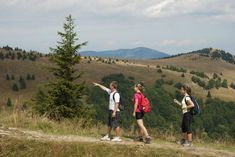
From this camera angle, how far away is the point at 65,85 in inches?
923

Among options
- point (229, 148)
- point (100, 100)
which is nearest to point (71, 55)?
point (229, 148)

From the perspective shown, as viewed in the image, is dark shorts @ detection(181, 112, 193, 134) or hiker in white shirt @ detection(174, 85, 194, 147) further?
dark shorts @ detection(181, 112, 193, 134)

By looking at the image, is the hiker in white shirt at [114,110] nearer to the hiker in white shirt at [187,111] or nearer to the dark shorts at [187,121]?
the hiker in white shirt at [187,111]

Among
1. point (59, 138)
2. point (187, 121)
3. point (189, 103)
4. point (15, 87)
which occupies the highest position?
point (189, 103)

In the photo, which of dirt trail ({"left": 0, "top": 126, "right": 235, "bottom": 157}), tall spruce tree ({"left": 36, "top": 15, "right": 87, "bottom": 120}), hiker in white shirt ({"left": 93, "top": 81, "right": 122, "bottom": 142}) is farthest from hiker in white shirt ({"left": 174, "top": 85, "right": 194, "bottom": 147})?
tall spruce tree ({"left": 36, "top": 15, "right": 87, "bottom": 120})

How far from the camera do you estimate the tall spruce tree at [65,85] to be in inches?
890

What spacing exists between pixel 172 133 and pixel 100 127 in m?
2.56

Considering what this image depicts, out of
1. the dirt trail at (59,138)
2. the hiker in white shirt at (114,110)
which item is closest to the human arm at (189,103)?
the dirt trail at (59,138)

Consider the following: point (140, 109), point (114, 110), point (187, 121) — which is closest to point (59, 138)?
point (114, 110)

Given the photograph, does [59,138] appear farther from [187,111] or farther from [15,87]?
[15,87]

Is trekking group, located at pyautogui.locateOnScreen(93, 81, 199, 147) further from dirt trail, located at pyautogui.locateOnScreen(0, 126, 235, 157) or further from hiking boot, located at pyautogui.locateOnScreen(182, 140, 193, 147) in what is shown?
dirt trail, located at pyautogui.locateOnScreen(0, 126, 235, 157)

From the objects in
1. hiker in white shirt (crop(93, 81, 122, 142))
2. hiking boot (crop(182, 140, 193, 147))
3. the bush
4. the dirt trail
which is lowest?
the bush

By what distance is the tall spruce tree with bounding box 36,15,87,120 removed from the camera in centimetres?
2261

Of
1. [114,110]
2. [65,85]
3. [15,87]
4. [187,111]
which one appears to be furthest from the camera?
[15,87]
